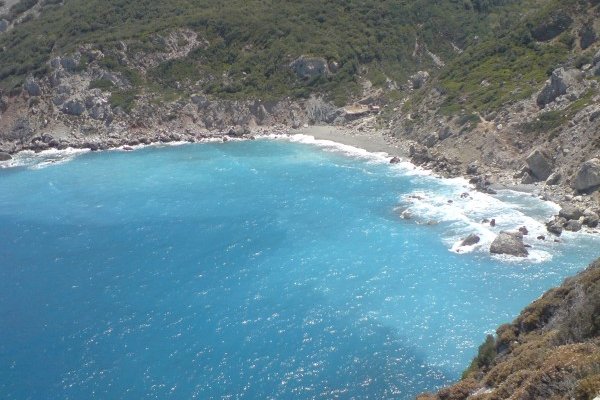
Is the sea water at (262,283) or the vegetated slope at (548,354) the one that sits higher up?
the vegetated slope at (548,354)

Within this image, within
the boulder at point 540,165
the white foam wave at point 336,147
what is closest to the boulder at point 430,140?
the white foam wave at point 336,147

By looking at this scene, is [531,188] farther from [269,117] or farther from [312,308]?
[269,117]

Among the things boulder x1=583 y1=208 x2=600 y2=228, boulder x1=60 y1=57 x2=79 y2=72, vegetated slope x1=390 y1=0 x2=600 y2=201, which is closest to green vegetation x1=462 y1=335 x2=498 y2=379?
boulder x1=583 y1=208 x2=600 y2=228

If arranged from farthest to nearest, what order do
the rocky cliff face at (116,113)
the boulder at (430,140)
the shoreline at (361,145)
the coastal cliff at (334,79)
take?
the rocky cliff face at (116,113) → the boulder at (430,140) → the coastal cliff at (334,79) → the shoreline at (361,145)

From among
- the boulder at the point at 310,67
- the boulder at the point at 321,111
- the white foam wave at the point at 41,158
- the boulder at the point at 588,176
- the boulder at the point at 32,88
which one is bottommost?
the white foam wave at the point at 41,158

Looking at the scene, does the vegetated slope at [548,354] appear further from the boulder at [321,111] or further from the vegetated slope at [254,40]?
the vegetated slope at [254,40]

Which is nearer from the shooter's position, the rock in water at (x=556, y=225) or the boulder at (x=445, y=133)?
the rock in water at (x=556, y=225)

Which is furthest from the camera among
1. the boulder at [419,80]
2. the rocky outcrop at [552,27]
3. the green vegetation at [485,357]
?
the boulder at [419,80]
